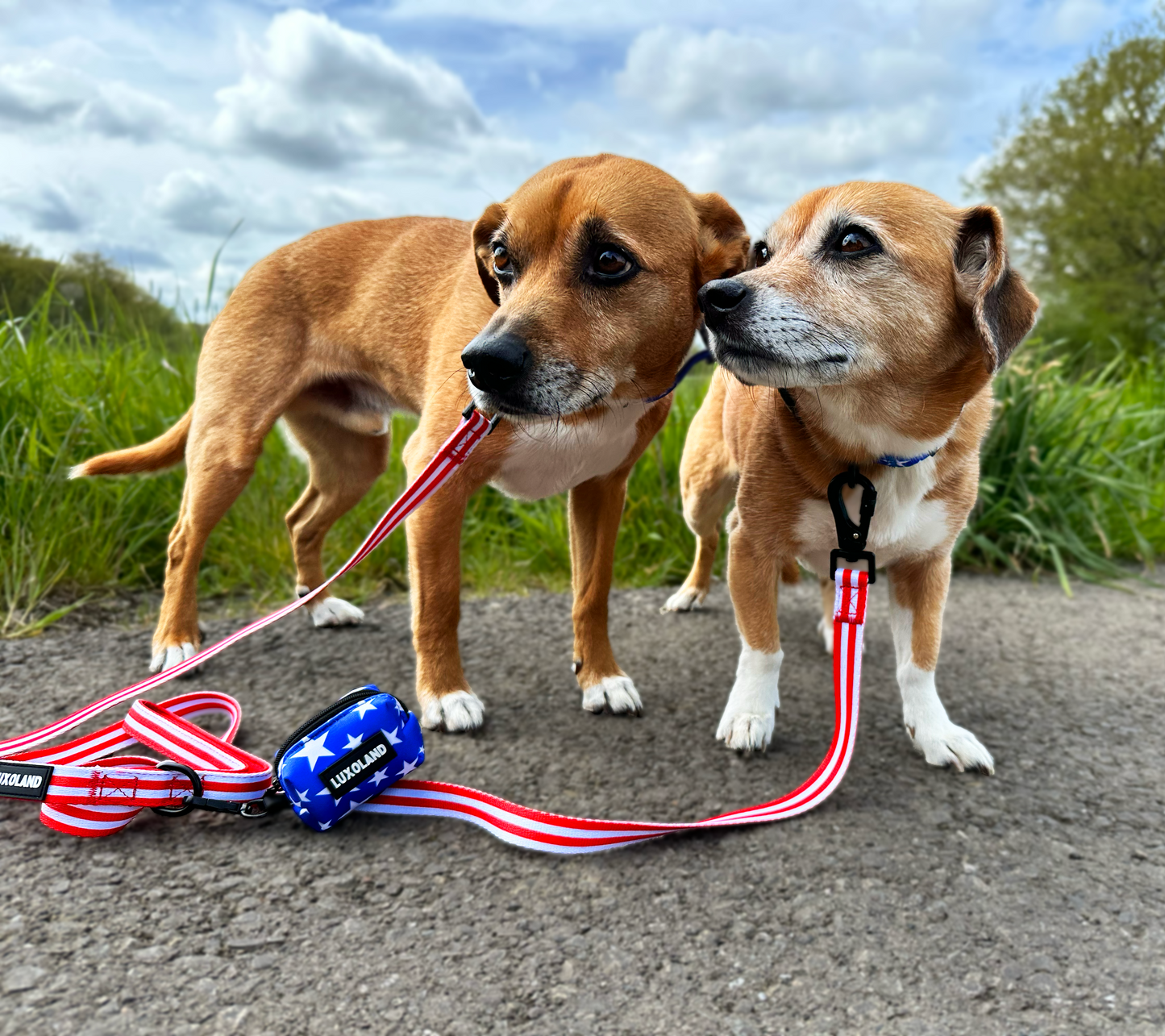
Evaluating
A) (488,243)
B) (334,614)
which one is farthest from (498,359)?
(334,614)

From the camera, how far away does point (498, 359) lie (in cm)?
218

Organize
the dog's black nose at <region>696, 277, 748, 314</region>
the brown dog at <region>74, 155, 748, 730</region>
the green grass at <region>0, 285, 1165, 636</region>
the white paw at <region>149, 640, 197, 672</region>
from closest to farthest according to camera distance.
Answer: the dog's black nose at <region>696, 277, 748, 314</region> < the brown dog at <region>74, 155, 748, 730</region> < the white paw at <region>149, 640, 197, 672</region> < the green grass at <region>0, 285, 1165, 636</region>

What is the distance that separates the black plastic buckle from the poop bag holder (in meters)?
0.10

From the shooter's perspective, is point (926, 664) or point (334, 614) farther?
point (334, 614)

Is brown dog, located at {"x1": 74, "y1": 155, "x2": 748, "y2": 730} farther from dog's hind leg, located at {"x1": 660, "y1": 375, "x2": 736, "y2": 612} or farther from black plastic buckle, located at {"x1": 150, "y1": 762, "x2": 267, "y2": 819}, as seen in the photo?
black plastic buckle, located at {"x1": 150, "y1": 762, "x2": 267, "y2": 819}

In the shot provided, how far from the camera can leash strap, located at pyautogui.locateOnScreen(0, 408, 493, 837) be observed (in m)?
2.20

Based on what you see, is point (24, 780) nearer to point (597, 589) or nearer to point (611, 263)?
point (597, 589)

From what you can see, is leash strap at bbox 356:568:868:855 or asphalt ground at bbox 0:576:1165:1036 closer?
asphalt ground at bbox 0:576:1165:1036

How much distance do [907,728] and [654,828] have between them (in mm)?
1050

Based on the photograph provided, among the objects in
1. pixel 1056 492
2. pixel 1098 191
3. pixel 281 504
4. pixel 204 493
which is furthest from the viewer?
pixel 1098 191

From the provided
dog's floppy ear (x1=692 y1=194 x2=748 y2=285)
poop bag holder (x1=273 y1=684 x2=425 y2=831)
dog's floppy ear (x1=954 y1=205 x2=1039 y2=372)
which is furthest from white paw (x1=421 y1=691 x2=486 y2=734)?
dog's floppy ear (x1=954 y1=205 x2=1039 y2=372)

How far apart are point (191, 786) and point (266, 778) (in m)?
0.18

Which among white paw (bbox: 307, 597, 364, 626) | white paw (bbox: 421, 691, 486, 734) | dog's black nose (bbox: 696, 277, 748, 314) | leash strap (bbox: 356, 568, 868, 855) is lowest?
white paw (bbox: 307, 597, 364, 626)

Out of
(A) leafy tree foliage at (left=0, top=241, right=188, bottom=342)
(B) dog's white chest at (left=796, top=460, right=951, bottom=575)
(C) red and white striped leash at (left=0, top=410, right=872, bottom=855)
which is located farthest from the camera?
(A) leafy tree foliage at (left=0, top=241, right=188, bottom=342)
